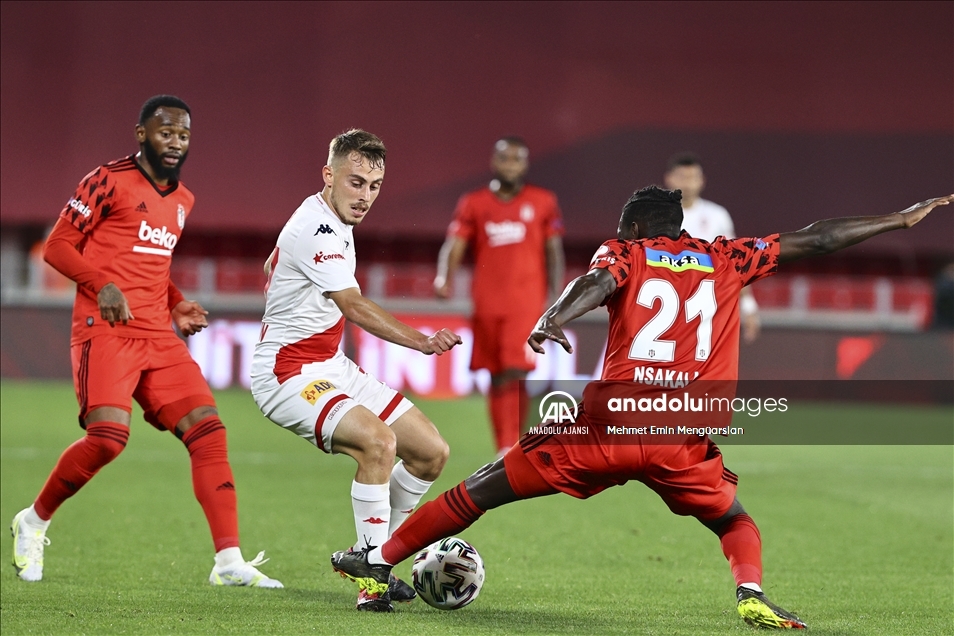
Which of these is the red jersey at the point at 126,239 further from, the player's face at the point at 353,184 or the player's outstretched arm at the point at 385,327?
the player's outstretched arm at the point at 385,327

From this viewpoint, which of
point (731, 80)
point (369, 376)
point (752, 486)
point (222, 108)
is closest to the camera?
point (369, 376)

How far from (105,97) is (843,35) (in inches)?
473

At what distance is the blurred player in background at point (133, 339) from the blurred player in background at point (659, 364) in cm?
94

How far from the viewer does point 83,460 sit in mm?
5234

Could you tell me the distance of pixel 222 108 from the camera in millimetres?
18766

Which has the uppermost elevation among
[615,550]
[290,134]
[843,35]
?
[843,35]

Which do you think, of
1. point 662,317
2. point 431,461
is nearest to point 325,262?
point 431,461

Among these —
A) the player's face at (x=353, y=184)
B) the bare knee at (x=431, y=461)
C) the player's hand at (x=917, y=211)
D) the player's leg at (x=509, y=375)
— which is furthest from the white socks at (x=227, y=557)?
the player's leg at (x=509, y=375)

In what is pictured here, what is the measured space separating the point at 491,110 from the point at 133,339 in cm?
1488

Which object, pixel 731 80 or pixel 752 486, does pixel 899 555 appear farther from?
pixel 731 80

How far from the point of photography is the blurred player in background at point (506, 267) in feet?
31.2

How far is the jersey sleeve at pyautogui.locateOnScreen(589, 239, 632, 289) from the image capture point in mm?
4301

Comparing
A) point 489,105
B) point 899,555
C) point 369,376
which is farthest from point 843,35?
point 369,376

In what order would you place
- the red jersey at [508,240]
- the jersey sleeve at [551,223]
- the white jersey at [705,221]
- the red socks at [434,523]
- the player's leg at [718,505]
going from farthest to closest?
the jersey sleeve at [551,223] → the red jersey at [508,240] → the white jersey at [705,221] → the red socks at [434,523] → the player's leg at [718,505]
